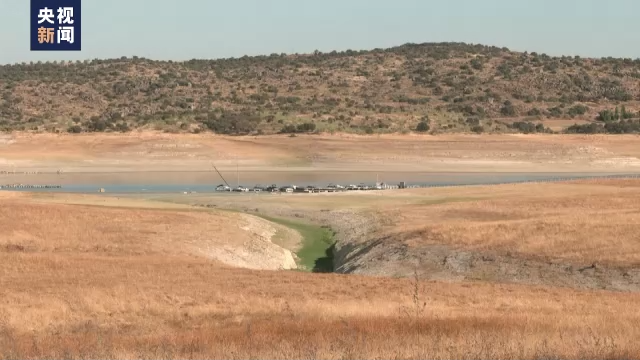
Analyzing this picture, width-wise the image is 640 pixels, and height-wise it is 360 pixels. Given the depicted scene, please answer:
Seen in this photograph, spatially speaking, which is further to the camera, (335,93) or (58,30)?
(335,93)

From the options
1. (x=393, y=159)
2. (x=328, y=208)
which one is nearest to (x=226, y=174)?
(x=393, y=159)

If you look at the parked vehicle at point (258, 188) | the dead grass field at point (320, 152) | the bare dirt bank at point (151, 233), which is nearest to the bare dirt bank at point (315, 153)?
the dead grass field at point (320, 152)

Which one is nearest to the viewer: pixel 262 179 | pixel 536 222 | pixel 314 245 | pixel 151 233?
pixel 151 233

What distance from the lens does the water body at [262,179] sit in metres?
70.6

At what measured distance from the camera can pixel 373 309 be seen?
66.7 feet

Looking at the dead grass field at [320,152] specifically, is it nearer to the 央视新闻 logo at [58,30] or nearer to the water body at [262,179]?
the water body at [262,179]

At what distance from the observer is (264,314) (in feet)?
65.9

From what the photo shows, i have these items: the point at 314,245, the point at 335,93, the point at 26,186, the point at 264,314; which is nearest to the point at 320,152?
the point at 26,186

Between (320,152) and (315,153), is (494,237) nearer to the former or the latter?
(315,153)

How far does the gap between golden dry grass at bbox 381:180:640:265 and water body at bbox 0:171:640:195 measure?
1387 centimetres

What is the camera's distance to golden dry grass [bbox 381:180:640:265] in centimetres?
3366

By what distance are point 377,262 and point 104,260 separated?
35.4ft

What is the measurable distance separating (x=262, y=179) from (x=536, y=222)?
38640 mm

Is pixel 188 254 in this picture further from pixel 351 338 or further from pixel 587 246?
pixel 351 338
